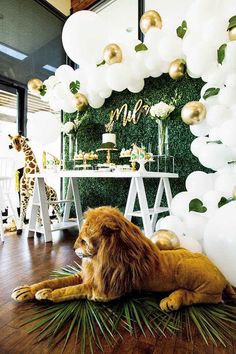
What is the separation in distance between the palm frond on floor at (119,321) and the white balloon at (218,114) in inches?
48.9

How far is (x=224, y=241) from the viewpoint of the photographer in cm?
145

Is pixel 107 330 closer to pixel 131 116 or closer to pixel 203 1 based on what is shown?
pixel 203 1

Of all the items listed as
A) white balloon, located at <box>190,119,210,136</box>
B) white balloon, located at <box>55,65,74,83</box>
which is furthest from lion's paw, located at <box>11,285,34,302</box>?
white balloon, located at <box>55,65,74,83</box>

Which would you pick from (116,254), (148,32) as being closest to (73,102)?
(148,32)

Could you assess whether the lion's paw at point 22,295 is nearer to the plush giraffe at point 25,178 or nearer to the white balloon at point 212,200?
the white balloon at point 212,200

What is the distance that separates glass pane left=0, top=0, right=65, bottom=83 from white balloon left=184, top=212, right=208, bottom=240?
10.5 ft

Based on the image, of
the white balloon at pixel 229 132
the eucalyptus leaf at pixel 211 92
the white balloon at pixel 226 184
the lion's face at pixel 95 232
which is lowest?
the lion's face at pixel 95 232

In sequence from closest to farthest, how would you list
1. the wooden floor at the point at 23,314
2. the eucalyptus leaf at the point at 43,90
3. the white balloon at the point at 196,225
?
the wooden floor at the point at 23,314 → the white balloon at the point at 196,225 → the eucalyptus leaf at the point at 43,90

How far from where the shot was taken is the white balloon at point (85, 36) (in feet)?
9.20

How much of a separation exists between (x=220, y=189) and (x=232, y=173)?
0.48 feet

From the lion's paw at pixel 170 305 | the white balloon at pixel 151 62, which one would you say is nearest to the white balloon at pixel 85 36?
the white balloon at pixel 151 62

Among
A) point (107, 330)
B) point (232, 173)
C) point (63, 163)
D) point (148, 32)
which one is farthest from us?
point (63, 163)

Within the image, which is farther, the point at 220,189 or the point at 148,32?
the point at 148,32

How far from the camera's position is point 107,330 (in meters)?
1.14
